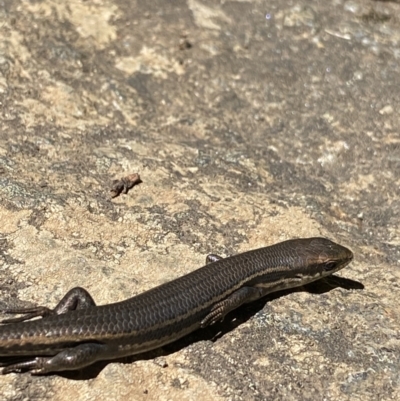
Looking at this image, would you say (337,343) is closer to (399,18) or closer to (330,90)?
(330,90)

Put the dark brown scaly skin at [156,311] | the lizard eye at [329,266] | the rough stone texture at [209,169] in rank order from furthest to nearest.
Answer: the lizard eye at [329,266] → the rough stone texture at [209,169] → the dark brown scaly skin at [156,311]

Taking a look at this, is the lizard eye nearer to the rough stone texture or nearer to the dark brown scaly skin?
the dark brown scaly skin

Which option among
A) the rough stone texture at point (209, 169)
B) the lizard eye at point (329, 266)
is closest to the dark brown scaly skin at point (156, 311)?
the lizard eye at point (329, 266)

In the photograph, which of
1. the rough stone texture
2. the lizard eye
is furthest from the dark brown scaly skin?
the rough stone texture

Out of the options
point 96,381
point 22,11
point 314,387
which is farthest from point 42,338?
point 22,11

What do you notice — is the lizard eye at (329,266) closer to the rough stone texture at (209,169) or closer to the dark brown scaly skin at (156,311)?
the dark brown scaly skin at (156,311)

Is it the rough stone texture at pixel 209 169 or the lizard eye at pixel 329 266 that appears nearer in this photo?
the rough stone texture at pixel 209 169
